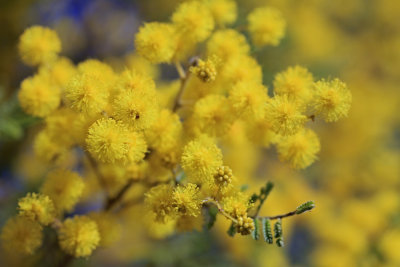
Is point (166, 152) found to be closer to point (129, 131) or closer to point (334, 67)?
point (129, 131)

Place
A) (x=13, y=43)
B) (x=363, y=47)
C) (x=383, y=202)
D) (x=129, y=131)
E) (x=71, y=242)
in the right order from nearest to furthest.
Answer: (x=129, y=131) < (x=71, y=242) < (x=383, y=202) < (x=13, y=43) < (x=363, y=47)

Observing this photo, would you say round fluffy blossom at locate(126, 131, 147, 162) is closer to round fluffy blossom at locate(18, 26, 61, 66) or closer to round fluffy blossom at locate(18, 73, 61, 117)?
round fluffy blossom at locate(18, 73, 61, 117)

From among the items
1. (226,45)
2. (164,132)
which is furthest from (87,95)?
(226,45)

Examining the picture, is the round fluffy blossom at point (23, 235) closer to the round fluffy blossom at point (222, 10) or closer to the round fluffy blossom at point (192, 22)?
the round fluffy blossom at point (192, 22)

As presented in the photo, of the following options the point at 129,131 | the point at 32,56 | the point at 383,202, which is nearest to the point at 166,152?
the point at 129,131

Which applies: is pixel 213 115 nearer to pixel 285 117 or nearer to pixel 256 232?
pixel 285 117

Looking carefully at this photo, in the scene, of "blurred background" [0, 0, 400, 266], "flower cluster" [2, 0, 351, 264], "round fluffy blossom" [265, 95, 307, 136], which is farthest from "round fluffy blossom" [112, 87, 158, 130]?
"blurred background" [0, 0, 400, 266]
